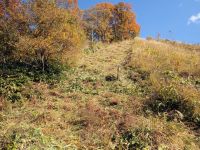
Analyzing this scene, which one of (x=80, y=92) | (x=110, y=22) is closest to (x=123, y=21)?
(x=110, y=22)

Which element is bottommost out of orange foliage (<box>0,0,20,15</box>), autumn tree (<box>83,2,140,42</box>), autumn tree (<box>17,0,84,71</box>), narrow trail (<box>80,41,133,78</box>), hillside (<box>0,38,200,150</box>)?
hillside (<box>0,38,200,150</box>)

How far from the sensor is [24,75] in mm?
18312

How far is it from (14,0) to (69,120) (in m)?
9.80

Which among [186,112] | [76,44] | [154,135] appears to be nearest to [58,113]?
[154,135]

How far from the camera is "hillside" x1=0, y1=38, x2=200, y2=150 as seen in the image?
35.3 ft

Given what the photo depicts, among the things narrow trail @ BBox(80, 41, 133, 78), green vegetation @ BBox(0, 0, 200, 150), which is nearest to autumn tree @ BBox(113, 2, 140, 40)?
narrow trail @ BBox(80, 41, 133, 78)

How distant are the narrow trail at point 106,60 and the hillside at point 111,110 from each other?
25 cm

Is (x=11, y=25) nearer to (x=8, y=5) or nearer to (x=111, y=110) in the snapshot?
(x=8, y=5)

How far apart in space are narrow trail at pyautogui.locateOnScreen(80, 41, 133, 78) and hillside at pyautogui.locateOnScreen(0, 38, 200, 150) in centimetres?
25

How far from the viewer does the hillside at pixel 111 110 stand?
35.3 ft

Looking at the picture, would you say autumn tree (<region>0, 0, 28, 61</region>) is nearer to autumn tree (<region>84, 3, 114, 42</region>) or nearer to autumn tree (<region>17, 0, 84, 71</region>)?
autumn tree (<region>17, 0, 84, 71</region>)

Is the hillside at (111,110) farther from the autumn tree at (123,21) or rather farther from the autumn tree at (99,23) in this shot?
the autumn tree at (123,21)

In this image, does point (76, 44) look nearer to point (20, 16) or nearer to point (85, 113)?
point (20, 16)

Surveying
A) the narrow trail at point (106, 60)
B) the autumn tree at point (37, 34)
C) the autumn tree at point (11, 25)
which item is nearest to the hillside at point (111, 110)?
the narrow trail at point (106, 60)
